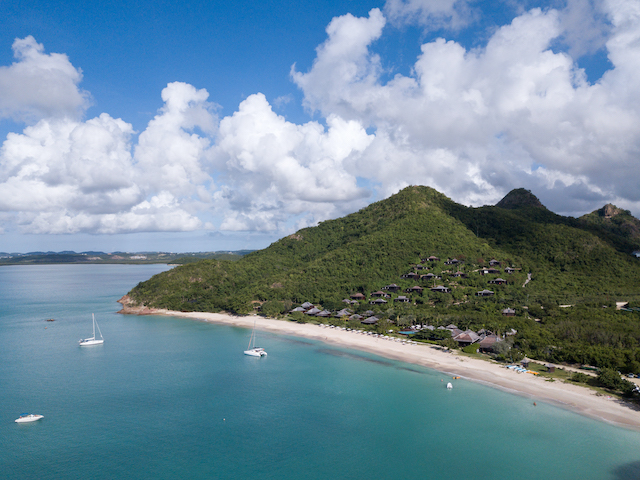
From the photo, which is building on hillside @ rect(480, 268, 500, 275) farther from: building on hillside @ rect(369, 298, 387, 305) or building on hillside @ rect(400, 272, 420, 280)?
building on hillside @ rect(369, 298, 387, 305)

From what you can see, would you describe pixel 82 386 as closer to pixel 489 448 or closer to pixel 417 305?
pixel 489 448

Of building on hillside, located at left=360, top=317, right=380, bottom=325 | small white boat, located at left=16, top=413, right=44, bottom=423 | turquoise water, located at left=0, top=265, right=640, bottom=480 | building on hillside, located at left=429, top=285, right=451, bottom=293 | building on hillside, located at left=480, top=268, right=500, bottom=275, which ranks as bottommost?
small white boat, located at left=16, top=413, right=44, bottom=423

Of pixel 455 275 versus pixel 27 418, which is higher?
pixel 455 275

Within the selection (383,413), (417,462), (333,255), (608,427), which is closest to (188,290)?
(333,255)

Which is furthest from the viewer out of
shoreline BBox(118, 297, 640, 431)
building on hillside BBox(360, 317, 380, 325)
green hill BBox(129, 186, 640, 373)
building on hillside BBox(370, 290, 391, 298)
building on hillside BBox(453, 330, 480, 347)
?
building on hillside BBox(370, 290, 391, 298)

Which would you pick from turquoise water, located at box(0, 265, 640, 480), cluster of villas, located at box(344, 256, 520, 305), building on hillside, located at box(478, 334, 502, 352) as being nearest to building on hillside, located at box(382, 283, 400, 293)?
cluster of villas, located at box(344, 256, 520, 305)

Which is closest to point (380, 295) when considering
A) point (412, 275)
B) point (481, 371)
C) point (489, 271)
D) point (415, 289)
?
point (415, 289)

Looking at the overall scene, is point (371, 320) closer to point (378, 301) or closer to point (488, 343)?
point (378, 301)
